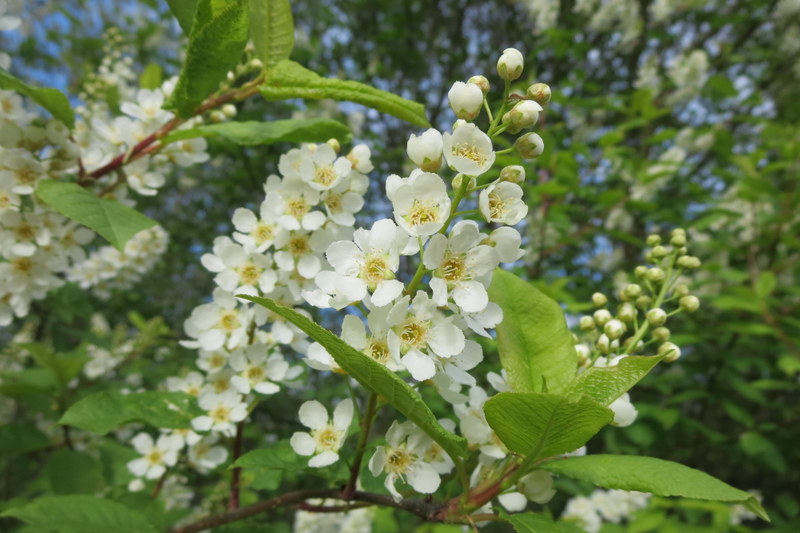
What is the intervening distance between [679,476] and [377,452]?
61 centimetres

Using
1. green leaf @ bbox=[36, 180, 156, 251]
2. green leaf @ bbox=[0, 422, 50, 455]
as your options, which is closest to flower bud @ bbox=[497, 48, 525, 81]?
green leaf @ bbox=[36, 180, 156, 251]

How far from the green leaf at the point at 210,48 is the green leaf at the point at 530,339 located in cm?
88

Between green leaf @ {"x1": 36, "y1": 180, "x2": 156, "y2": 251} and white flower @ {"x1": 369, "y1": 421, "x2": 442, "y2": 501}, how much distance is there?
80 centimetres

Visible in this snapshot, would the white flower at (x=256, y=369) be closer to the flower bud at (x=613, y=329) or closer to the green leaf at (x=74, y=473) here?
the flower bud at (x=613, y=329)

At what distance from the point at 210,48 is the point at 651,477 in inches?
55.5

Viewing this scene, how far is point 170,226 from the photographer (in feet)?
22.2

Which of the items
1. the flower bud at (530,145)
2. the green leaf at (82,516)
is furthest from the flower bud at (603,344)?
the green leaf at (82,516)

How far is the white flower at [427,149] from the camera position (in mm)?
1129

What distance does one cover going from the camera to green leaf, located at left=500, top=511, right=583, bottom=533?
3.57 ft

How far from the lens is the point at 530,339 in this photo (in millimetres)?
1295

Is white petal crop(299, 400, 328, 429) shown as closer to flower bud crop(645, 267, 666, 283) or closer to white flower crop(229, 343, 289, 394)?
white flower crop(229, 343, 289, 394)

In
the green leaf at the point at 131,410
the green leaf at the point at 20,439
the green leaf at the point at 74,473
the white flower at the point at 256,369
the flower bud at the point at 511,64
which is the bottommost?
the green leaf at the point at 74,473

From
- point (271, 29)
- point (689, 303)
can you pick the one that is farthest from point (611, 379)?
point (271, 29)

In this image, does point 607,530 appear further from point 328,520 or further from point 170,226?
point 170,226
